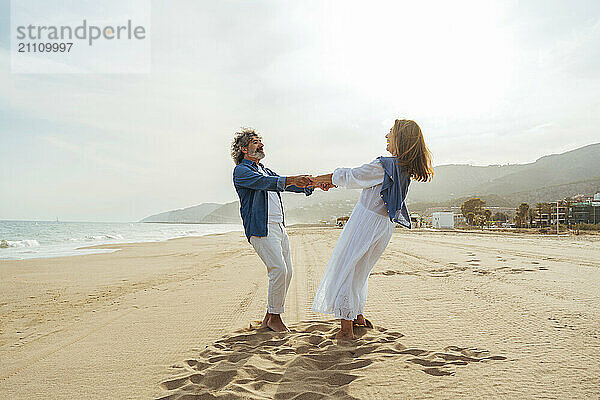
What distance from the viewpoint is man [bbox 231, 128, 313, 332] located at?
441 cm

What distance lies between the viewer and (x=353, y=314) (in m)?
4.02

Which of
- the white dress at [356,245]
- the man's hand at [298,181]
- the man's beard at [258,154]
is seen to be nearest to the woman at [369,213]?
the white dress at [356,245]

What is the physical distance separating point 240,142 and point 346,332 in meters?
2.37

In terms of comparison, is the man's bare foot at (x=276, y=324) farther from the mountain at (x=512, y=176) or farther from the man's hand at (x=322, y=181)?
the mountain at (x=512, y=176)

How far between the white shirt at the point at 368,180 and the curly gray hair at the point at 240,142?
1.22 metres

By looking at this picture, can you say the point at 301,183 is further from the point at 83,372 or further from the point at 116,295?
the point at 116,295

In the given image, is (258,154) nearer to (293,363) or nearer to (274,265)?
(274,265)

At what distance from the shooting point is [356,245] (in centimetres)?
414

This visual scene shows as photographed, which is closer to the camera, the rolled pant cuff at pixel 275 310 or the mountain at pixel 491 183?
the rolled pant cuff at pixel 275 310

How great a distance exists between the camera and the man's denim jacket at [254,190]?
438 cm

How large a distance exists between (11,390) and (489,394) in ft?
11.0

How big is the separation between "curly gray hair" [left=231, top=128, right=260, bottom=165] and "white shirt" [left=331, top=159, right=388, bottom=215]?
1.22m

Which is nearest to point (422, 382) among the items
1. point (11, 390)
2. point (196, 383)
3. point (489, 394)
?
point (489, 394)

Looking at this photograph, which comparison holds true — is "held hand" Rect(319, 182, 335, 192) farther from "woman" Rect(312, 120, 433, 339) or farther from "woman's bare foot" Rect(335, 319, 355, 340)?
"woman's bare foot" Rect(335, 319, 355, 340)
